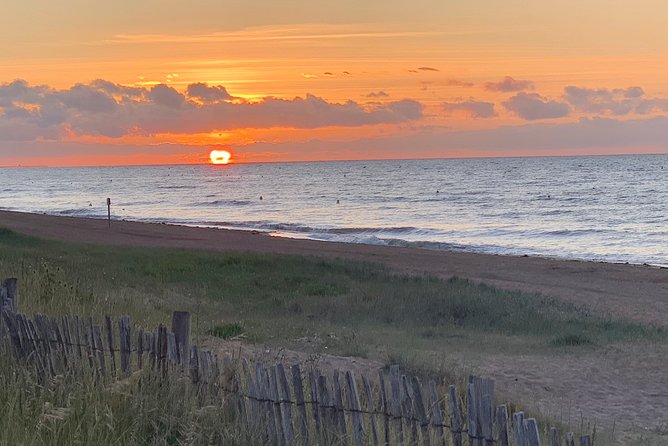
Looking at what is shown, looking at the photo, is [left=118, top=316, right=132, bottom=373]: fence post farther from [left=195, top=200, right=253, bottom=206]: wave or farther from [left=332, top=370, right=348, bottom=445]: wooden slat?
[left=195, top=200, right=253, bottom=206]: wave

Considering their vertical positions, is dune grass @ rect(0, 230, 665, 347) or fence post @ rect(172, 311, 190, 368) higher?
fence post @ rect(172, 311, 190, 368)

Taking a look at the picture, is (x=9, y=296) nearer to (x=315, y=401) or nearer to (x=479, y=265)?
(x=315, y=401)

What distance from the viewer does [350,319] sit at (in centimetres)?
1500

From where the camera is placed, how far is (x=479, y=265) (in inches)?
1142

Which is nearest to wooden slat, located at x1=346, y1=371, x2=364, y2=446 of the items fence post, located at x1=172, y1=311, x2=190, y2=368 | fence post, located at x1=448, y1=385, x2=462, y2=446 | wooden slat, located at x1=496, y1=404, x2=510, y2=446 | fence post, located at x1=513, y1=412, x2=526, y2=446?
fence post, located at x1=448, y1=385, x2=462, y2=446

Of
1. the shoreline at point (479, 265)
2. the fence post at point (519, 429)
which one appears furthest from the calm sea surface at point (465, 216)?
the fence post at point (519, 429)

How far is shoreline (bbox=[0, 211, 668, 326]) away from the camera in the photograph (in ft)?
68.4

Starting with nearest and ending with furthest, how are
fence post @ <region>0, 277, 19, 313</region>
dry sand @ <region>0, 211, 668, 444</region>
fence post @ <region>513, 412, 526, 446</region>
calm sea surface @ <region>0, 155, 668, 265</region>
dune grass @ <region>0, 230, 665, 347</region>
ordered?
fence post @ <region>513, 412, 526, 446</region> → fence post @ <region>0, 277, 19, 313</region> → dry sand @ <region>0, 211, 668, 444</region> → dune grass @ <region>0, 230, 665, 347</region> → calm sea surface @ <region>0, 155, 668, 265</region>

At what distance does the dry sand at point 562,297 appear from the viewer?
10088mm

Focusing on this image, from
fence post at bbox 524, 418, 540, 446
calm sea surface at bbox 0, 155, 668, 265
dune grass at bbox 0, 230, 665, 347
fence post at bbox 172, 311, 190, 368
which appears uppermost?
fence post at bbox 172, 311, 190, 368

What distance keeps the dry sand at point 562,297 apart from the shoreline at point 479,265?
0.04 meters

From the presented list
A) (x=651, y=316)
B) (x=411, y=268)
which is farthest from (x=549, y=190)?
(x=651, y=316)

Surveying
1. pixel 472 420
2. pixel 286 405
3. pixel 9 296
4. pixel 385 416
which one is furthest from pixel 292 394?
pixel 9 296

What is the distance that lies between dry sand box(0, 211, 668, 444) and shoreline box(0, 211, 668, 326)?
0.12 feet
